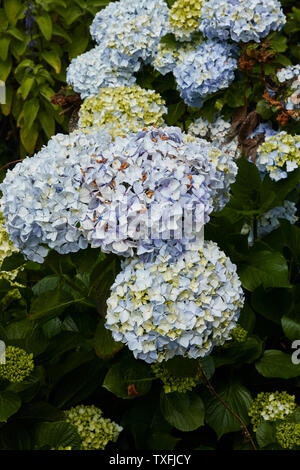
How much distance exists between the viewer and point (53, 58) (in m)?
3.89

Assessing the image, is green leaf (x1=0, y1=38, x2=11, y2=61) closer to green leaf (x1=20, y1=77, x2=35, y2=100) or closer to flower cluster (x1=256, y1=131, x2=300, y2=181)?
green leaf (x1=20, y1=77, x2=35, y2=100)

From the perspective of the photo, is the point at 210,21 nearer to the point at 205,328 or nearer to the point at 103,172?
the point at 103,172

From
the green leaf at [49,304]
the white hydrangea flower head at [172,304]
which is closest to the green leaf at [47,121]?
the green leaf at [49,304]

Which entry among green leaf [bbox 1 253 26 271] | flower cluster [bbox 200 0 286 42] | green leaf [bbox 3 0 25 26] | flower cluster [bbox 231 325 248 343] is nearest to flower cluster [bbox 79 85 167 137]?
flower cluster [bbox 200 0 286 42]

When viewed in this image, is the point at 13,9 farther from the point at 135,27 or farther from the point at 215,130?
the point at 215,130

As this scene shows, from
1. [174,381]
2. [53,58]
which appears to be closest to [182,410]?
[174,381]

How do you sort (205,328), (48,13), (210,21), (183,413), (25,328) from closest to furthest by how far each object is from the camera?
(205,328), (183,413), (25,328), (210,21), (48,13)

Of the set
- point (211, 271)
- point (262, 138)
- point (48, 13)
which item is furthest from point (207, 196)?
point (48, 13)

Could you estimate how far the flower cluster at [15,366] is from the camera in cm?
182

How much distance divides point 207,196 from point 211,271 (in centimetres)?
19

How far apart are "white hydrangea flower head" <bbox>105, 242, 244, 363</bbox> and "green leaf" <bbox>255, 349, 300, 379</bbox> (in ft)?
1.58

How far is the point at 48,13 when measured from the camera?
4.09 m

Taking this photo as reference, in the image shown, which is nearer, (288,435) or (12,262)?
(288,435)

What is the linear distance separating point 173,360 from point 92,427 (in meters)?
0.43
